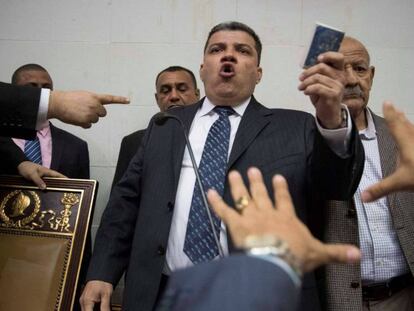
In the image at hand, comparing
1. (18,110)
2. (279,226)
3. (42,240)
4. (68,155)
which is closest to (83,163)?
(68,155)

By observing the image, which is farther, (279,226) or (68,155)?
(68,155)

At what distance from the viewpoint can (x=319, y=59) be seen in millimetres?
1375

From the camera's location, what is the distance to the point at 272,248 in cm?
66

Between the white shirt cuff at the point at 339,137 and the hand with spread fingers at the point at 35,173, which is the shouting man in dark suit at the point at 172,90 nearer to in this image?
the hand with spread fingers at the point at 35,173

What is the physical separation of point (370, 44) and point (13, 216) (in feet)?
6.43

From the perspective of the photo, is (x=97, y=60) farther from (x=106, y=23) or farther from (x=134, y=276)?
(x=134, y=276)

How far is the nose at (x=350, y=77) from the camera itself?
75.1 inches

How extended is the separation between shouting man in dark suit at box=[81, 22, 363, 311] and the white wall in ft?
3.15

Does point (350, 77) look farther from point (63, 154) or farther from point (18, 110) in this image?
point (63, 154)

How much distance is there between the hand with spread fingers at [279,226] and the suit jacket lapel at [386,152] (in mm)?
1035

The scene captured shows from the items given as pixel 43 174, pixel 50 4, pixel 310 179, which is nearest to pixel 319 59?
pixel 310 179

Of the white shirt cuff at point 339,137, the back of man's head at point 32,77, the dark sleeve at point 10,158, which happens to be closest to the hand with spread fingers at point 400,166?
the white shirt cuff at point 339,137

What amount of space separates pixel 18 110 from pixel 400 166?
1.12 metres

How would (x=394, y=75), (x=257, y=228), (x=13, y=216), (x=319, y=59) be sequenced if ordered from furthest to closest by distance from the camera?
1. (x=394, y=75)
2. (x=13, y=216)
3. (x=319, y=59)
4. (x=257, y=228)
